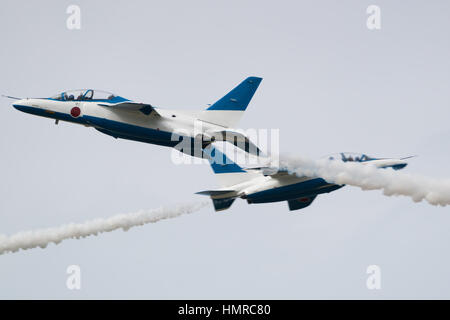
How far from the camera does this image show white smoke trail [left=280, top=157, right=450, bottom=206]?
113ft

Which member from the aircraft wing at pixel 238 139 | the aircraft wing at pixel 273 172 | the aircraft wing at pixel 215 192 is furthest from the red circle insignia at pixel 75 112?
the aircraft wing at pixel 273 172

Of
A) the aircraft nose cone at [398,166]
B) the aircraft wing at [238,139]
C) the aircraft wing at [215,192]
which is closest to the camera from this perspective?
the aircraft wing at [238,139]

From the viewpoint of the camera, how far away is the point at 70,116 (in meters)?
38.6

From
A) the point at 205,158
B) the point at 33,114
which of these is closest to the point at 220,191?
the point at 205,158

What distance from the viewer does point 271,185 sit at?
133ft

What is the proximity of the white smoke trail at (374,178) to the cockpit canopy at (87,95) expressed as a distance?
9.27 m

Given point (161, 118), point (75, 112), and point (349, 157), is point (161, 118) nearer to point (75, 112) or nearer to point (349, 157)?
point (75, 112)

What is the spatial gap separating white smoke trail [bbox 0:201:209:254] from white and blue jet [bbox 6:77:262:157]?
225 inches

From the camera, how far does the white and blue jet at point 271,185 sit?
4000 cm

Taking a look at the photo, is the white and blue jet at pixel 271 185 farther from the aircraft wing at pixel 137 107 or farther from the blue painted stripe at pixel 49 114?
the blue painted stripe at pixel 49 114

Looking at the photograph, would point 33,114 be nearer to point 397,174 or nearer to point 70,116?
point 70,116

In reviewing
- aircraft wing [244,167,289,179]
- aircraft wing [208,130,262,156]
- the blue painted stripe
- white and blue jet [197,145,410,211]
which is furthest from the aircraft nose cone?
the blue painted stripe

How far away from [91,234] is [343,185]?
14.1m

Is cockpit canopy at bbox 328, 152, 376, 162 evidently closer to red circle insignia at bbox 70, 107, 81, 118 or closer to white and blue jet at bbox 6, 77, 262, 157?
white and blue jet at bbox 6, 77, 262, 157
